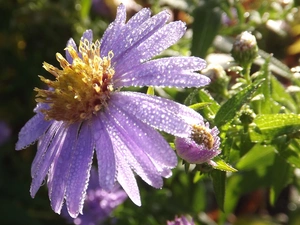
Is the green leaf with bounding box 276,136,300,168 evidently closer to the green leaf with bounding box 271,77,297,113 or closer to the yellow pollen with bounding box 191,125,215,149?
the green leaf with bounding box 271,77,297,113

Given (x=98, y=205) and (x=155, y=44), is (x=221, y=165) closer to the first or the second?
(x=155, y=44)

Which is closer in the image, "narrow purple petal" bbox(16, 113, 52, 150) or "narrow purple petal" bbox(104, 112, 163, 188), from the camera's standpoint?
"narrow purple petal" bbox(104, 112, 163, 188)

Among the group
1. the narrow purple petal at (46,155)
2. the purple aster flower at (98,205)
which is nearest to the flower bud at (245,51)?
the narrow purple petal at (46,155)

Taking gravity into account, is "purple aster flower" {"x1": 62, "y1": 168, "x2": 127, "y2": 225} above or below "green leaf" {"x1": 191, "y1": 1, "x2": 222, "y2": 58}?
below

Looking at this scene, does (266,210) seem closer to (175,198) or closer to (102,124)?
(175,198)

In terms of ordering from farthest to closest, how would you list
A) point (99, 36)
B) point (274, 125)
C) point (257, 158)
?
point (99, 36)
point (257, 158)
point (274, 125)

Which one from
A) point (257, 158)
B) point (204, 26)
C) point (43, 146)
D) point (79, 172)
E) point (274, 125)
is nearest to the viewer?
point (79, 172)

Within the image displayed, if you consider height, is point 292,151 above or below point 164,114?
below

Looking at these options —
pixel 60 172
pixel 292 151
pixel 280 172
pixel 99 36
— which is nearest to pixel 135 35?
pixel 60 172

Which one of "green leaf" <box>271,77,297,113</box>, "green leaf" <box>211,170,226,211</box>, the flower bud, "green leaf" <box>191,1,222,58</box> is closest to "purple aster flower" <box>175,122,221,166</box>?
"green leaf" <box>211,170,226,211</box>
